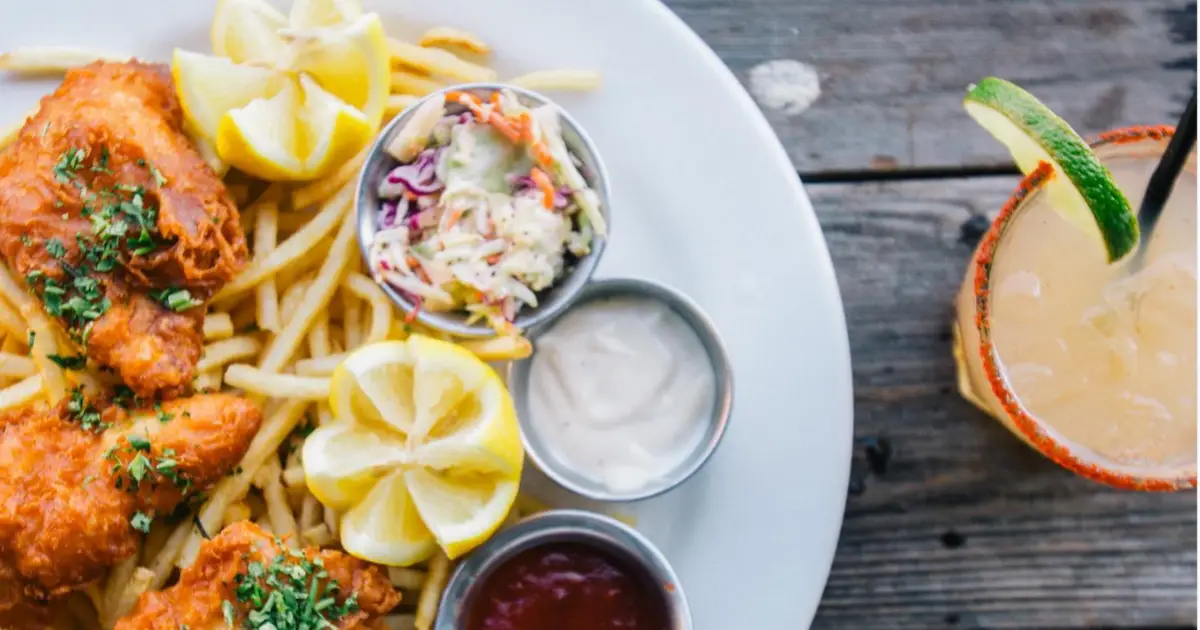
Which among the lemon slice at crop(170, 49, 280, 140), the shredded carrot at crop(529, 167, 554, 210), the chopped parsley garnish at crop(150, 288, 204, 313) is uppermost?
the lemon slice at crop(170, 49, 280, 140)

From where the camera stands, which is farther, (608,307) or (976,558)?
(976,558)

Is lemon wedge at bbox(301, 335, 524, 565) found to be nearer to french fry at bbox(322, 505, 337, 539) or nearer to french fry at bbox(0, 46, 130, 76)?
french fry at bbox(322, 505, 337, 539)

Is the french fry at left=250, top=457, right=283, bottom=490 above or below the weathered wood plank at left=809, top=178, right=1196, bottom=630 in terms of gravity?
above

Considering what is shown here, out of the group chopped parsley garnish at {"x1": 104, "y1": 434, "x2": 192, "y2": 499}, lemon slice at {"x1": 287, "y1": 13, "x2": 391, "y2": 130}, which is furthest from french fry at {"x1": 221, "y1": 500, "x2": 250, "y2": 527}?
lemon slice at {"x1": 287, "y1": 13, "x2": 391, "y2": 130}

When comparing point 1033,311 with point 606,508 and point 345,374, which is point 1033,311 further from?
point 345,374

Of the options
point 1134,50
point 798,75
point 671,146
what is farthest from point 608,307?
point 1134,50

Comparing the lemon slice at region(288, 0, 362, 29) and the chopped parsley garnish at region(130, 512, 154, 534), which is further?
the lemon slice at region(288, 0, 362, 29)

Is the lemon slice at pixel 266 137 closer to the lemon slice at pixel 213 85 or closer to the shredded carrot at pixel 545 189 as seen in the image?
the lemon slice at pixel 213 85
